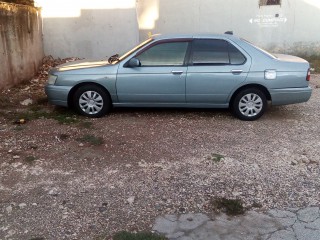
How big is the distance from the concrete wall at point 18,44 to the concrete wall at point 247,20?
12.4 feet

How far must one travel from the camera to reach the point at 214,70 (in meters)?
6.33

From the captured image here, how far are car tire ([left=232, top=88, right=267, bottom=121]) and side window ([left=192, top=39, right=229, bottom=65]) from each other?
662 mm

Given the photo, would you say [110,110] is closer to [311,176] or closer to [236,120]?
[236,120]

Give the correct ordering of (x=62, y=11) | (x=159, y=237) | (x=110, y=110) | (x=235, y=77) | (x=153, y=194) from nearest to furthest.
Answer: (x=159, y=237) → (x=153, y=194) → (x=235, y=77) → (x=110, y=110) → (x=62, y=11)

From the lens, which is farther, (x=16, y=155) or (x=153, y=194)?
(x=16, y=155)

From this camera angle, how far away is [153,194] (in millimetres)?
4133

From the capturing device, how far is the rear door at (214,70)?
6328 millimetres

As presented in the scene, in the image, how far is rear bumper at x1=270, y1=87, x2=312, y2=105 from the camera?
20.9ft

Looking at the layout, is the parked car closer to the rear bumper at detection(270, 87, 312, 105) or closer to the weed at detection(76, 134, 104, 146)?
the rear bumper at detection(270, 87, 312, 105)

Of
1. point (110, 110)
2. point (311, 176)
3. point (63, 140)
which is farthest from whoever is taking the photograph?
point (110, 110)

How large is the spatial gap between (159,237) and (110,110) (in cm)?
387

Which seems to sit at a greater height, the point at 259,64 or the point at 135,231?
the point at 259,64

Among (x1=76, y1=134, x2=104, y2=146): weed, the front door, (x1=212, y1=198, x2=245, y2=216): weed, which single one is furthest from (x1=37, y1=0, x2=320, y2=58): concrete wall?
(x1=212, y1=198, x2=245, y2=216): weed

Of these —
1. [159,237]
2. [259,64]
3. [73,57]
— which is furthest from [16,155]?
[73,57]
